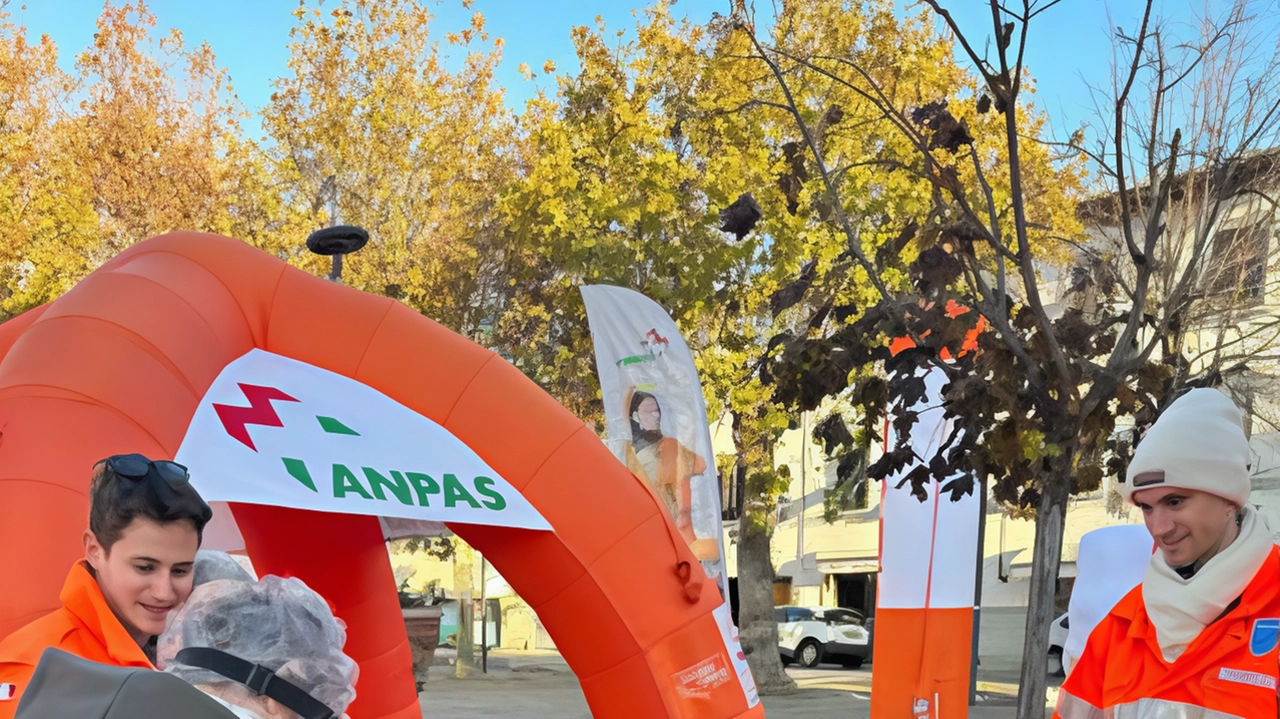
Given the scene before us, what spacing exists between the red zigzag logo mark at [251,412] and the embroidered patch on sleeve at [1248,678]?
390 centimetres

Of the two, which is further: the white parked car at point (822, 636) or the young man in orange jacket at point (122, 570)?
the white parked car at point (822, 636)

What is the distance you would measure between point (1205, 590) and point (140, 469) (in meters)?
2.32

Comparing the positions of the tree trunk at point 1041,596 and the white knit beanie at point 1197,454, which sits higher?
the white knit beanie at point 1197,454

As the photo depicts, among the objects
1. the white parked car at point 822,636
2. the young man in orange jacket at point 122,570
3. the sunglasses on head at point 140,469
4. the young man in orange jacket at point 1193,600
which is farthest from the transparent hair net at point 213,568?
the white parked car at point 822,636

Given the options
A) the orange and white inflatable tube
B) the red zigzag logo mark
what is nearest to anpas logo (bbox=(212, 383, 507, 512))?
the red zigzag logo mark

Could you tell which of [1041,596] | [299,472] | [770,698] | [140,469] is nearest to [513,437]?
[299,472]

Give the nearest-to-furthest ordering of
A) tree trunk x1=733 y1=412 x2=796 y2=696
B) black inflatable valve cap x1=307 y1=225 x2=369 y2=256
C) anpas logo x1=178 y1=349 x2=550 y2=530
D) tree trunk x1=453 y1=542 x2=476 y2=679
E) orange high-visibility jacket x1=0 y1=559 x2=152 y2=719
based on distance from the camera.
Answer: orange high-visibility jacket x1=0 y1=559 x2=152 y2=719
anpas logo x1=178 y1=349 x2=550 y2=530
black inflatable valve cap x1=307 y1=225 x2=369 y2=256
tree trunk x1=733 y1=412 x2=796 y2=696
tree trunk x1=453 y1=542 x2=476 y2=679

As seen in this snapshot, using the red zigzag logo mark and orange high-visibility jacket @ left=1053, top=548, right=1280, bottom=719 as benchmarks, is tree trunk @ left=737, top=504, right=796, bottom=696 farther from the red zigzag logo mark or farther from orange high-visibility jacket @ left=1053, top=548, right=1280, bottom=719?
orange high-visibility jacket @ left=1053, top=548, right=1280, bottom=719

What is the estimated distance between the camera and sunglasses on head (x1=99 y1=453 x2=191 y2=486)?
9.37 feet

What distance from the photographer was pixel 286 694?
191 cm

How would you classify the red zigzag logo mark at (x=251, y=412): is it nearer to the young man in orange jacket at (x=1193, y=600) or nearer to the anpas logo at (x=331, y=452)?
the anpas logo at (x=331, y=452)

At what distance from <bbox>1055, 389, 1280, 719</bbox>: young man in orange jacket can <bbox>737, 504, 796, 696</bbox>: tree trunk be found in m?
14.9

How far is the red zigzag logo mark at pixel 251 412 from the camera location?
555cm

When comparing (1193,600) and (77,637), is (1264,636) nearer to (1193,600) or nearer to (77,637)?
(1193,600)
